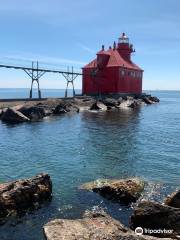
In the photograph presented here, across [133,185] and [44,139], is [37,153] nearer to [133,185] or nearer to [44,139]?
[44,139]

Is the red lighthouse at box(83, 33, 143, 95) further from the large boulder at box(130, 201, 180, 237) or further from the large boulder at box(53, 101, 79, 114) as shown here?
the large boulder at box(130, 201, 180, 237)

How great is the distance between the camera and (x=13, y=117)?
160ft

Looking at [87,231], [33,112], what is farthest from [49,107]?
[87,231]

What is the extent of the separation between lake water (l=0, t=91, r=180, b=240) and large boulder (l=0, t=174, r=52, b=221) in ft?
1.75

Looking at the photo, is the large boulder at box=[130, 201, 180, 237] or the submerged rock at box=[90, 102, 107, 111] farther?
the submerged rock at box=[90, 102, 107, 111]

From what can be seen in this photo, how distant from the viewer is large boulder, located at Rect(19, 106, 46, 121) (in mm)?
51091

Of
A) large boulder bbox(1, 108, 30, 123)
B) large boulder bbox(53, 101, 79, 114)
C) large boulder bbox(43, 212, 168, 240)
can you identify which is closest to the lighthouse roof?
large boulder bbox(53, 101, 79, 114)

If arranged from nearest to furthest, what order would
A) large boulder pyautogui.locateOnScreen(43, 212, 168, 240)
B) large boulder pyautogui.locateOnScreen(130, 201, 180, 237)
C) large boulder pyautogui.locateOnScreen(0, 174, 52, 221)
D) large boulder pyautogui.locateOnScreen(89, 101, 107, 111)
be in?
large boulder pyautogui.locateOnScreen(43, 212, 168, 240) → large boulder pyautogui.locateOnScreen(130, 201, 180, 237) → large boulder pyautogui.locateOnScreen(0, 174, 52, 221) → large boulder pyautogui.locateOnScreen(89, 101, 107, 111)

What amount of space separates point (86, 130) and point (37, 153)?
44.1 ft

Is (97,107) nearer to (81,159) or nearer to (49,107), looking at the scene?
(49,107)

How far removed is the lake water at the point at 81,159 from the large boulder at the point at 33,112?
2.66 m

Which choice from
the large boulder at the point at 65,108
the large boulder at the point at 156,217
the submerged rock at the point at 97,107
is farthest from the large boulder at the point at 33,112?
the large boulder at the point at 156,217

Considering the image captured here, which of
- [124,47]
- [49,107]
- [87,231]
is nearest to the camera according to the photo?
[87,231]

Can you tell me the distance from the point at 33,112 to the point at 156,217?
131ft
